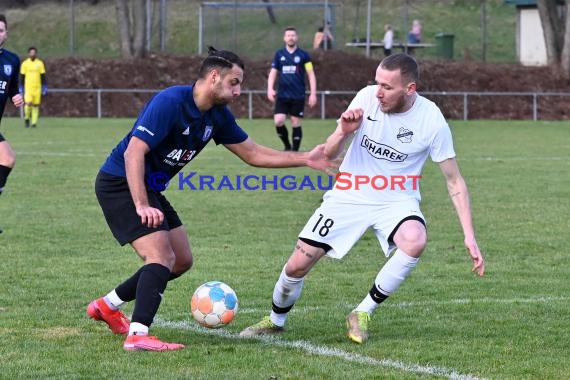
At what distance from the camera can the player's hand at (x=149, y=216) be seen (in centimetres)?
575

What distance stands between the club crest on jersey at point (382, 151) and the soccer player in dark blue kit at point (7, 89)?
4812 millimetres

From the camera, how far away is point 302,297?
299 inches

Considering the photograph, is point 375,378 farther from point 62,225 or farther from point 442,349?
point 62,225

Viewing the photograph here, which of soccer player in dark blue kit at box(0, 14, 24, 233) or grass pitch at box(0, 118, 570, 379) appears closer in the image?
grass pitch at box(0, 118, 570, 379)

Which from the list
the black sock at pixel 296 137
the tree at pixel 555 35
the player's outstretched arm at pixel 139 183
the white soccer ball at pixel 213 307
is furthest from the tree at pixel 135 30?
the player's outstretched arm at pixel 139 183

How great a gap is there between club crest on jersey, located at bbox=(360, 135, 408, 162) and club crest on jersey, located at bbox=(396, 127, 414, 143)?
77mm

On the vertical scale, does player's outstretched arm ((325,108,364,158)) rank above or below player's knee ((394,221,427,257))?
above

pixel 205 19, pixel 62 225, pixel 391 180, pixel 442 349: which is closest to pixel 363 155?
pixel 391 180

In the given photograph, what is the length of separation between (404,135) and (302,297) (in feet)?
5.80

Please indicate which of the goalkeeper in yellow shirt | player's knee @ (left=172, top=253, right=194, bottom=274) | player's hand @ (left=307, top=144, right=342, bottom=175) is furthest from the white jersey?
the goalkeeper in yellow shirt

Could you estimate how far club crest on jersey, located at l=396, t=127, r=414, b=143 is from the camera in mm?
6285

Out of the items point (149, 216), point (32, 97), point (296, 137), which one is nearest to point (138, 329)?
point (149, 216)

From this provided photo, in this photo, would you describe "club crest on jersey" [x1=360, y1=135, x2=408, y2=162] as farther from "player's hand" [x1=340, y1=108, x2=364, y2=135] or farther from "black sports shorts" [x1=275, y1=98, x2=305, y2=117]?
"black sports shorts" [x1=275, y1=98, x2=305, y2=117]

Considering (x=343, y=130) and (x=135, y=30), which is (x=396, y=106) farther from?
(x=135, y=30)
